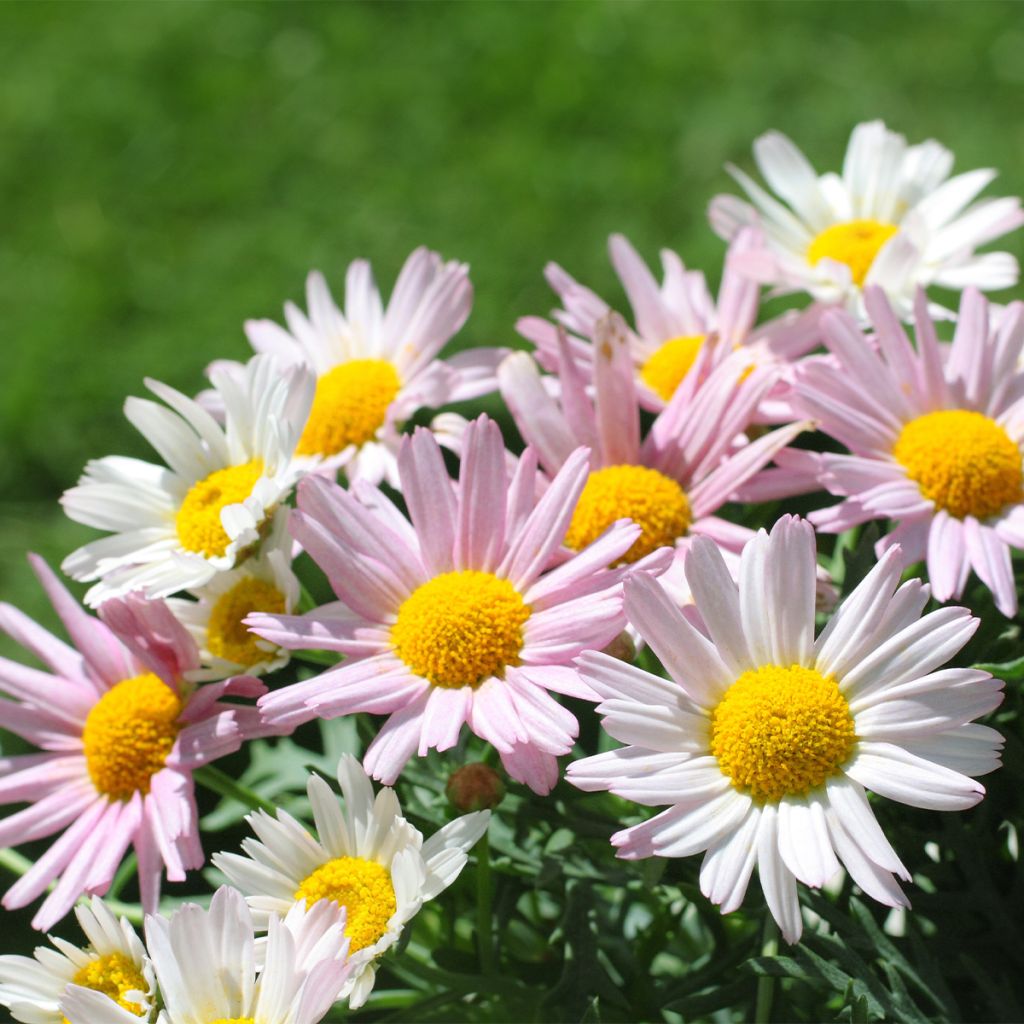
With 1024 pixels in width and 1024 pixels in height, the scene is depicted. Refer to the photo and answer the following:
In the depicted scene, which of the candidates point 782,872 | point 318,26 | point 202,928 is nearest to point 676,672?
point 782,872

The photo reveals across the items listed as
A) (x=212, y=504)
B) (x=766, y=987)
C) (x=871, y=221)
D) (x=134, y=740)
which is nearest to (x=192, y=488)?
(x=212, y=504)

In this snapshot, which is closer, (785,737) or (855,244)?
(785,737)

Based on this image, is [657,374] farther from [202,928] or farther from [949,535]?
[202,928]

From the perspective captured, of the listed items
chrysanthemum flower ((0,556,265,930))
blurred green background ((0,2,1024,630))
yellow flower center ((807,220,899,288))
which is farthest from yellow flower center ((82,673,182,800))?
blurred green background ((0,2,1024,630))

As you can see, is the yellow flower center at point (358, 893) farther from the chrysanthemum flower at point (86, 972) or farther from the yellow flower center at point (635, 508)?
the yellow flower center at point (635, 508)

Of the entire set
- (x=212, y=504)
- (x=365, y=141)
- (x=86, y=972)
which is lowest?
(x=86, y=972)

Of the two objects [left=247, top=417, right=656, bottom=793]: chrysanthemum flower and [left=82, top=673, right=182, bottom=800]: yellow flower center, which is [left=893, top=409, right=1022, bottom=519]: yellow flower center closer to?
[left=247, top=417, right=656, bottom=793]: chrysanthemum flower

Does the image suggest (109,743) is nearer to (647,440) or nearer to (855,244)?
(647,440)

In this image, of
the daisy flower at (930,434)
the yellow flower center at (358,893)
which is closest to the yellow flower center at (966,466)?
the daisy flower at (930,434)
